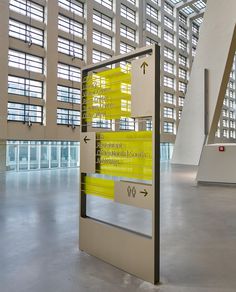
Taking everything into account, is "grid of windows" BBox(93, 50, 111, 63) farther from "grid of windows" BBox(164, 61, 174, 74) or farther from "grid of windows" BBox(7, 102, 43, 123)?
"grid of windows" BBox(164, 61, 174, 74)

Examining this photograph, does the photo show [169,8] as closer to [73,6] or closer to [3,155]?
[73,6]

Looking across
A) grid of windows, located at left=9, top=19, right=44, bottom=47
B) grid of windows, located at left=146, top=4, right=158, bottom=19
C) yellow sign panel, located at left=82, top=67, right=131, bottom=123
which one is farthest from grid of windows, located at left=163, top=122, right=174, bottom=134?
yellow sign panel, located at left=82, top=67, right=131, bottom=123

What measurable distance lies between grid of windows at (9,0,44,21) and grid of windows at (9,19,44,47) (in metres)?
0.84

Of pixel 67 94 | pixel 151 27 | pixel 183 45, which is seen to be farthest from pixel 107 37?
pixel 183 45

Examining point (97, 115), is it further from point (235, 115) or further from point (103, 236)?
point (235, 115)

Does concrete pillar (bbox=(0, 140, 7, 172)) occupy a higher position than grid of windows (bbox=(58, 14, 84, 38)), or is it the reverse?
grid of windows (bbox=(58, 14, 84, 38))

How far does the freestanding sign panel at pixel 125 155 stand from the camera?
11.3 ft

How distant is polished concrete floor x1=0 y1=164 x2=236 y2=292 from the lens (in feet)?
10.9

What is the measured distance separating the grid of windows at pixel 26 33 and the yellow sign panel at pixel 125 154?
18865 mm

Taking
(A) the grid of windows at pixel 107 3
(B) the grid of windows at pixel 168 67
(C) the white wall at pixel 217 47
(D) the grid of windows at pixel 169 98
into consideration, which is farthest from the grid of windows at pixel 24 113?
(B) the grid of windows at pixel 168 67

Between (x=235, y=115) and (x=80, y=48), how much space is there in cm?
3324

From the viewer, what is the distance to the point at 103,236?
163 inches

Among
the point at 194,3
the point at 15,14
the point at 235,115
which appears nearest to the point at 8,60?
the point at 15,14

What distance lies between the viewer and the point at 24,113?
20797mm
